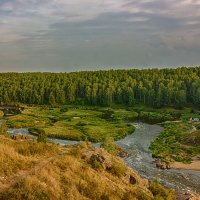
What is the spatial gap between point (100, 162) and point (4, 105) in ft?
520

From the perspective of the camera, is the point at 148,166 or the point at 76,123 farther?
the point at 76,123

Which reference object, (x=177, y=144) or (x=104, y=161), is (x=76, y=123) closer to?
(x=177, y=144)

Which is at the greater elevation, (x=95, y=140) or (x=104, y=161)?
(x=104, y=161)

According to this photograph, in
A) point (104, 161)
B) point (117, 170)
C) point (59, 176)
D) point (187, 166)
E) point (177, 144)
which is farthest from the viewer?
point (177, 144)

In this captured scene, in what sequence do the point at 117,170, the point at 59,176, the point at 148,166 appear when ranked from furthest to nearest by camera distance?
the point at 148,166 → the point at 117,170 → the point at 59,176

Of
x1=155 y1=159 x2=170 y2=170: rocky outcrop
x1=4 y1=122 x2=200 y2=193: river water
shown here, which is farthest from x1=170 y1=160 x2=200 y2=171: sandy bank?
x1=4 y1=122 x2=200 y2=193: river water

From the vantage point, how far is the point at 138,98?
7667 inches

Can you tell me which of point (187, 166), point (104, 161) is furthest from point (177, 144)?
point (104, 161)

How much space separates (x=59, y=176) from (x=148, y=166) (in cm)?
4427

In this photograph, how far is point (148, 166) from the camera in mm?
76562

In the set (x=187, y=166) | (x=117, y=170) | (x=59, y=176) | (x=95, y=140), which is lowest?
(x=187, y=166)

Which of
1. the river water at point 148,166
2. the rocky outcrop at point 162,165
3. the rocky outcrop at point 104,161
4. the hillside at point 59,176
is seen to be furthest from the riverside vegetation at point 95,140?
the river water at point 148,166

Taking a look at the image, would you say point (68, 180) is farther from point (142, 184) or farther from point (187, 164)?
point (187, 164)

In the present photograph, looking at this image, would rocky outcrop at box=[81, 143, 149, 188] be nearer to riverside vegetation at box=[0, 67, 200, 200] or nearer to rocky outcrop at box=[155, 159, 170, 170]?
riverside vegetation at box=[0, 67, 200, 200]
